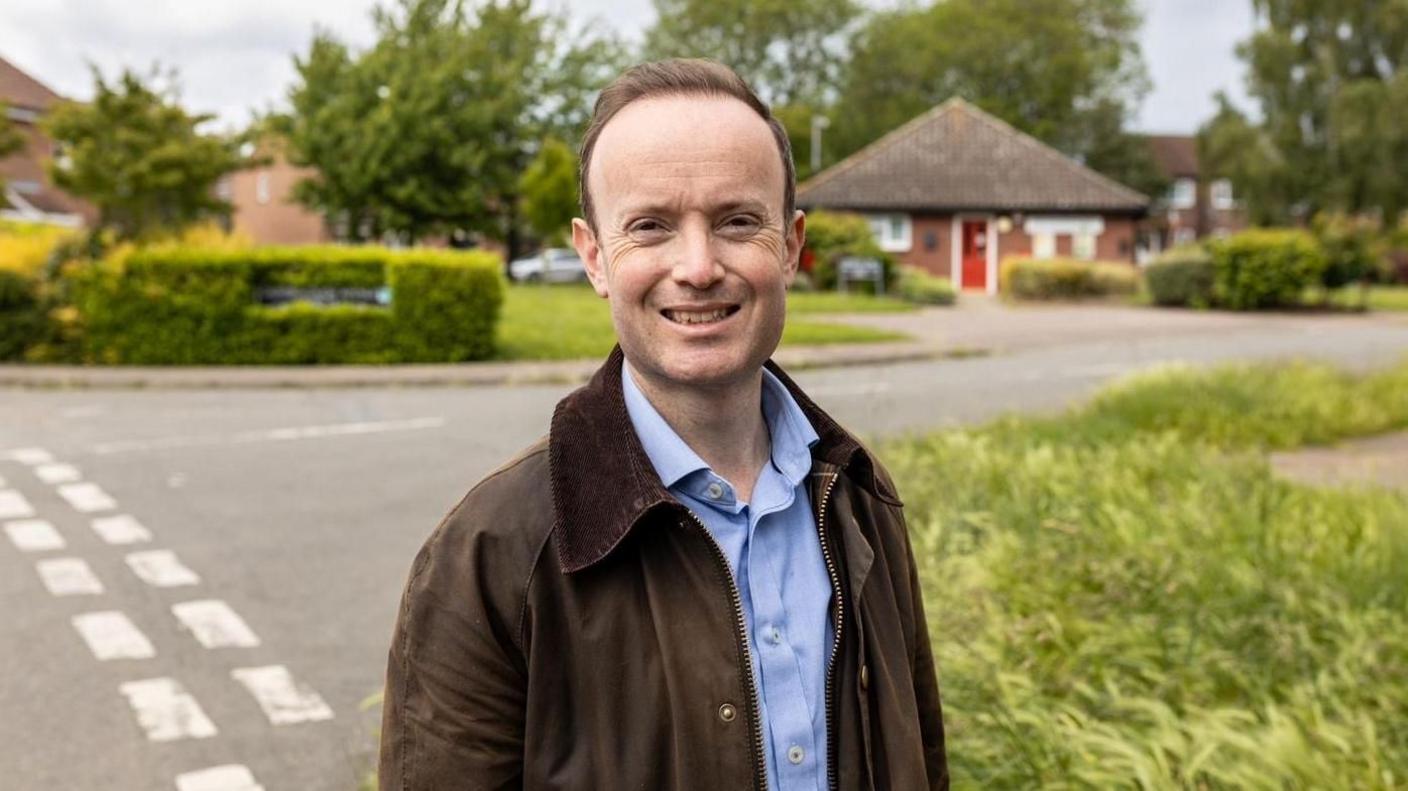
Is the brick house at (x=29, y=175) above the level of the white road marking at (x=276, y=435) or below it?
above

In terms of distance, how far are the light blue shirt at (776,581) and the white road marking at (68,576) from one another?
611 cm

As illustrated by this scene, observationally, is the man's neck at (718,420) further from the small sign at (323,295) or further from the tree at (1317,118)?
the tree at (1317,118)

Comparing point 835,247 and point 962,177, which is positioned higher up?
A: point 962,177

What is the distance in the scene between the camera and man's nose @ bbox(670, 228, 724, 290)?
1901mm

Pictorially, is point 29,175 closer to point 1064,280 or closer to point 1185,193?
point 1064,280

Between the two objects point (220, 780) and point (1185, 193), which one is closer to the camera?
point (220, 780)

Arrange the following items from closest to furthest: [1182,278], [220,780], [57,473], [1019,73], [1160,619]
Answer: [220,780], [1160,619], [57,473], [1182,278], [1019,73]

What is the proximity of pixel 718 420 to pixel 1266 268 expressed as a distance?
32793 mm

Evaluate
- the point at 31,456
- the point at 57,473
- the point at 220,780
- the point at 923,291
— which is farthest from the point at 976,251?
the point at 220,780

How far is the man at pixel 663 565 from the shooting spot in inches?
73.5

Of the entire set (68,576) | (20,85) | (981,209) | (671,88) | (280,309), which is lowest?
(68,576)

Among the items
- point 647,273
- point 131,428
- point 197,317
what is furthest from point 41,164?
point 647,273

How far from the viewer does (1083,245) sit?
4619cm

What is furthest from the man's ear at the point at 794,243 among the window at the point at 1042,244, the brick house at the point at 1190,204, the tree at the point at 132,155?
the brick house at the point at 1190,204
